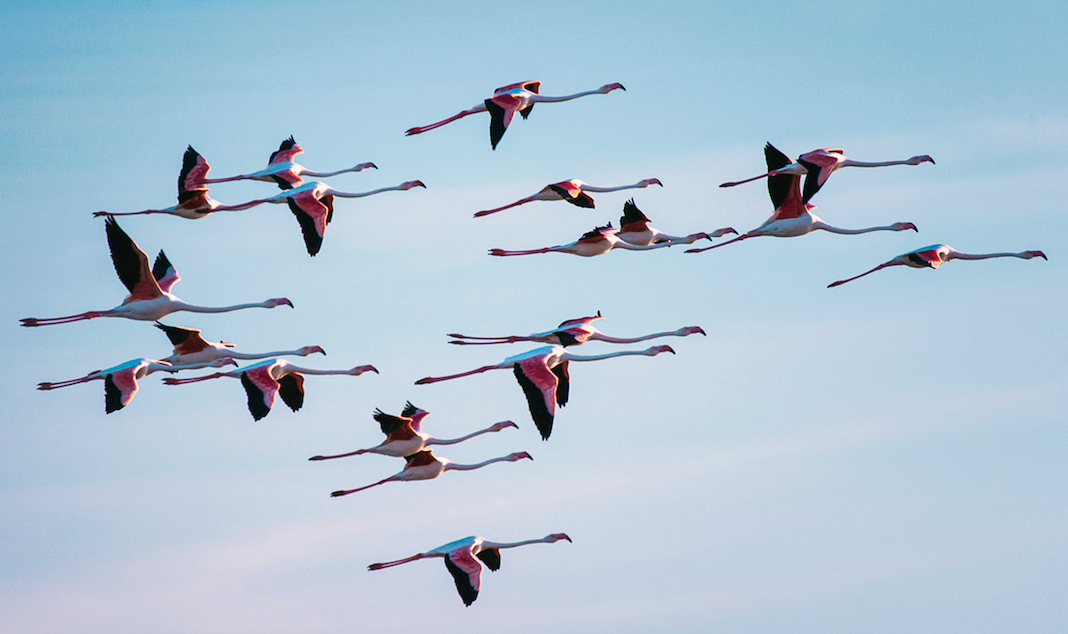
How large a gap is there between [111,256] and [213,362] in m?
3.51

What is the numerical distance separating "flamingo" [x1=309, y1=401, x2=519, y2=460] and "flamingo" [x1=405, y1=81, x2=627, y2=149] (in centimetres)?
481

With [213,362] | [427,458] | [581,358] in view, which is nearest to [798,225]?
[581,358]

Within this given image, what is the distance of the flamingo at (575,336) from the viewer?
29.6 meters

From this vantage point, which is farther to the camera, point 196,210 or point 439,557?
point 196,210

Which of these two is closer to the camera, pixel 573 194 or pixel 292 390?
pixel 292 390

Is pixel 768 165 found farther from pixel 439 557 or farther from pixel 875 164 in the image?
pixel 439 557

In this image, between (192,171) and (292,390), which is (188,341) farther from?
(192,171)

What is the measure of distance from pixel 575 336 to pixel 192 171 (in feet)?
25.1

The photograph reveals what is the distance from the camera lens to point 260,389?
28609mm

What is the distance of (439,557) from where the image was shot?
28.6 m

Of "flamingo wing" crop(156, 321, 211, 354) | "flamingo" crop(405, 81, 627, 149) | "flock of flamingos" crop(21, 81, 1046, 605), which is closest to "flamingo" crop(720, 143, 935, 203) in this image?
"flock of flamingos" crop(21, 81, 1046, 605)

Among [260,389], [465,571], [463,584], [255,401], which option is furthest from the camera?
A: [260,389]

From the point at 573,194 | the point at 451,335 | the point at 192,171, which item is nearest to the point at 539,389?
the point at 451,335

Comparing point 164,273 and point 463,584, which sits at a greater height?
point 164,273
